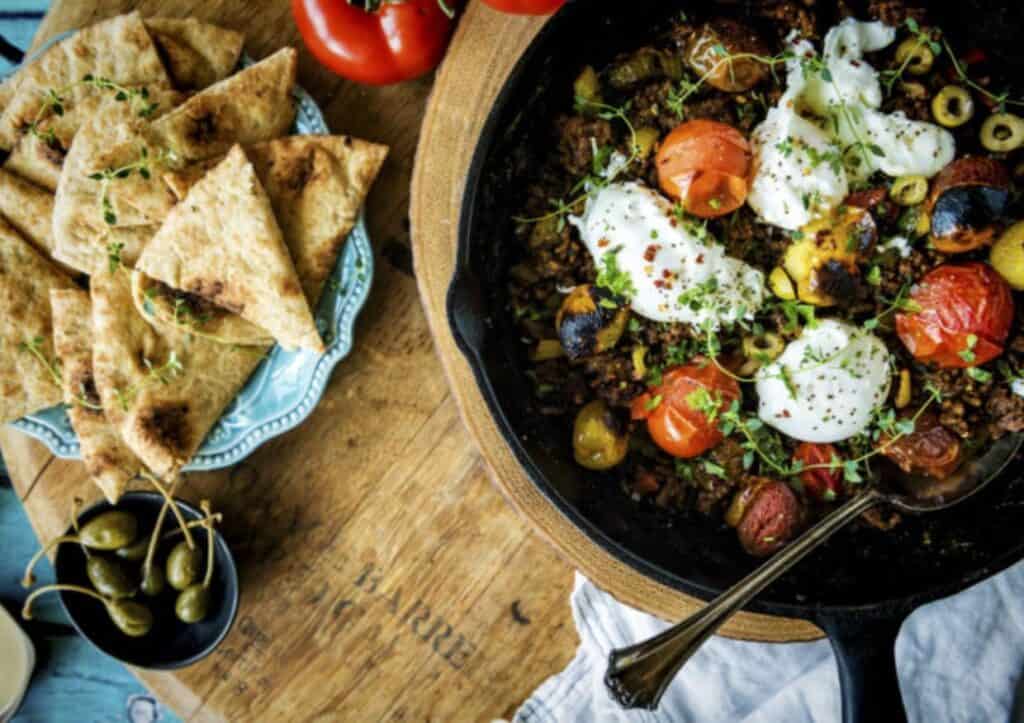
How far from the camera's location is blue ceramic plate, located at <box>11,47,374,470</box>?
2.88 metres

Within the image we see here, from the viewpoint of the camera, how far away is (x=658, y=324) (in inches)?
107

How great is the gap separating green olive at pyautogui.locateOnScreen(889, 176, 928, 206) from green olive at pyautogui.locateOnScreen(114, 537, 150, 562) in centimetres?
256

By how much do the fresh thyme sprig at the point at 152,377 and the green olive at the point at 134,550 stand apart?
1.55 ft

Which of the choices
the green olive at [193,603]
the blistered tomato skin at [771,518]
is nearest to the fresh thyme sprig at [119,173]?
the green olive at [193,603]

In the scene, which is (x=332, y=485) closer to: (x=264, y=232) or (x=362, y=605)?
(x=362, y=605)

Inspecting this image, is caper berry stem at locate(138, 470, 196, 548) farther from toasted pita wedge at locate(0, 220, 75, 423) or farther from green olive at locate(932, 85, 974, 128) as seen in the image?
green olive at locate(932, 85, 974, 128)

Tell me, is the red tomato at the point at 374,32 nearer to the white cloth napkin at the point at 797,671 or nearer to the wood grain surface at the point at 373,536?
the wood grain surface at the point at 373,536

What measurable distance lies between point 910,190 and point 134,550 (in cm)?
264

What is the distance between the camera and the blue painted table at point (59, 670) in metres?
3.85


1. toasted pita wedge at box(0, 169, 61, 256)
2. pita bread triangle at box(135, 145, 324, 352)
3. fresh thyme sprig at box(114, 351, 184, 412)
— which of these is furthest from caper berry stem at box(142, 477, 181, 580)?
toasted pita wedge at box(0, 169, 61, 256)

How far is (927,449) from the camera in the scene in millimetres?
2674

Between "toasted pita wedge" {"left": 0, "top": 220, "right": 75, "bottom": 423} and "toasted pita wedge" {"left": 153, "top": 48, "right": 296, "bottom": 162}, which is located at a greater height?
"toasted pita wedge" {"left": 153, "top": 48, "right": 296, "bottom": 162}

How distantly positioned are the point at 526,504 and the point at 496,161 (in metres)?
1.05

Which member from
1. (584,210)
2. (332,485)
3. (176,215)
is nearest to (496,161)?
(584,210)
